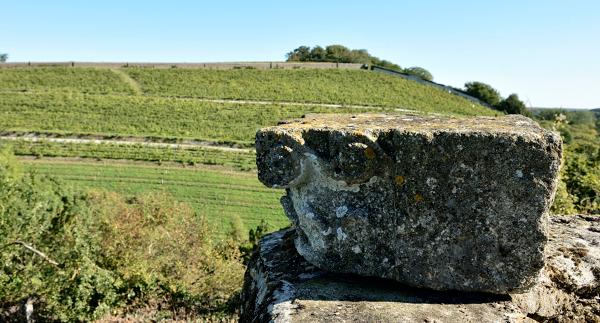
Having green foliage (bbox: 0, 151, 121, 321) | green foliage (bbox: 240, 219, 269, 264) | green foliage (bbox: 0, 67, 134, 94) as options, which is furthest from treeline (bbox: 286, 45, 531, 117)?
green foliage (bbox: 0, 151, 121, 321)

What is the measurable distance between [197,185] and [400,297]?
3225 cm

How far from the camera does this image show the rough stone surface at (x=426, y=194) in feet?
12.6

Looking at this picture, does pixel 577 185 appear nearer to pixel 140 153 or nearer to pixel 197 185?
pixel 197 185

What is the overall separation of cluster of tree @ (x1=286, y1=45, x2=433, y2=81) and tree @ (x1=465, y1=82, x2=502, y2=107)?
14.3m

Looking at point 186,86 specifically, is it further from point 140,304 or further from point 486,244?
point 486,244

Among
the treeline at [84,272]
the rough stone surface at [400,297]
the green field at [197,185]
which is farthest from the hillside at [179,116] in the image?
the rough stone surface at [400,297]

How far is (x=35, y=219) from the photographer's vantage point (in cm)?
1552

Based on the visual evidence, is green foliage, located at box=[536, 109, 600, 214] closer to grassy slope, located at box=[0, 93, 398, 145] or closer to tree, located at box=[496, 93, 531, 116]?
grassy slope, located at box=[0, 93, 398, 145]

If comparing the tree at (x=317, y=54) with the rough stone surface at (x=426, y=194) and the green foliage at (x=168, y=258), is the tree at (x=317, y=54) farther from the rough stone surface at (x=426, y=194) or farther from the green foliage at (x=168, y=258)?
the rough stone surface at (x=426, y=194)

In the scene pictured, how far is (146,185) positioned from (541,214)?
109 feet

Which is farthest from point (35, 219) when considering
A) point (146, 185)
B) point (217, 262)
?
point (146, 185)

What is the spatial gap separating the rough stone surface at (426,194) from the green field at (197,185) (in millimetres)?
23338

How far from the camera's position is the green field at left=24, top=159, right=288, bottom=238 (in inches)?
1188

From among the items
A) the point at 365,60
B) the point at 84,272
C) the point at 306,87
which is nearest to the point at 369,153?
the point at 84,272
